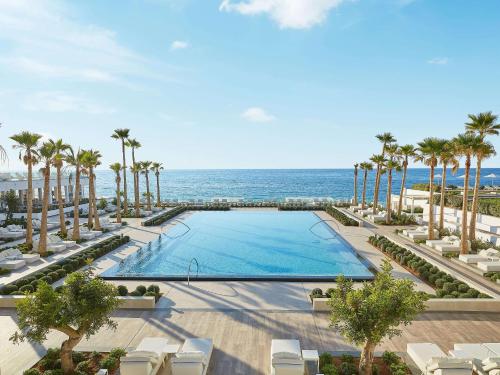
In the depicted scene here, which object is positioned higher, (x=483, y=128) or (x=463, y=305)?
(x=483, y=128)

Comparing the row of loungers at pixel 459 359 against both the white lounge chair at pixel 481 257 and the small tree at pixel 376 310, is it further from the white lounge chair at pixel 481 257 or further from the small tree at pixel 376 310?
the white lounge chair at pixel 481 257

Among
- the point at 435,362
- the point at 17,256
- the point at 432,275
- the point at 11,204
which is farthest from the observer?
the point at 11,204

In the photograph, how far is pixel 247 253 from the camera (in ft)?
77.1

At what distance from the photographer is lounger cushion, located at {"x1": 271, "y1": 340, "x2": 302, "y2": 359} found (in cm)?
865

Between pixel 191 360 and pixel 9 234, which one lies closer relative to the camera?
pixel 191 360

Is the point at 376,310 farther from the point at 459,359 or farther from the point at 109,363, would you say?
the point at 109,363

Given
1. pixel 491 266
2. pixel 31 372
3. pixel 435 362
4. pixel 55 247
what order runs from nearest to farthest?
pixel 435 362, pixel 31 372, pixel 491 266, pixel 55 247

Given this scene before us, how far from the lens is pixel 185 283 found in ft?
54.8

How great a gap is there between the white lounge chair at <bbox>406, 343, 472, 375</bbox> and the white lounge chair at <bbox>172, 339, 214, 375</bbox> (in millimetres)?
5197

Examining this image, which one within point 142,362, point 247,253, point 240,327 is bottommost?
point 247,253

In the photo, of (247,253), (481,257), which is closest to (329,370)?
(481,257)

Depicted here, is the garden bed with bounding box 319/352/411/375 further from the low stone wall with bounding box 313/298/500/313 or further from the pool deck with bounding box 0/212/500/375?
the low stone wall with bounding box 313/298/500/313

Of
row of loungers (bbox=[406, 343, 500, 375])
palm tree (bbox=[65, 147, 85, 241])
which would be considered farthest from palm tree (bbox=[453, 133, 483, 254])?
palm tree (bbox=[65, 147, 85, 241])

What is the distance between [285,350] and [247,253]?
14.1 m
